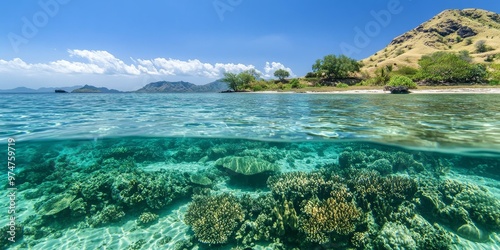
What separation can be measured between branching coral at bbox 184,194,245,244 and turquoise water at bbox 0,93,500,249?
1.4 inches

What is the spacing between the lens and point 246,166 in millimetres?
10258

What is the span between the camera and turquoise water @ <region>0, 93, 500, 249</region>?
658 centimetres

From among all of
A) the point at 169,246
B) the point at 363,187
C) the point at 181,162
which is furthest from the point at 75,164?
the point at 363,187

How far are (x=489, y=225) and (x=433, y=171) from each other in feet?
17.3

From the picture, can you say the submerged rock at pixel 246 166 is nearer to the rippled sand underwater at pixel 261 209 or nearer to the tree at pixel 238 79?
the rippled sand underwater at pixel 261 209

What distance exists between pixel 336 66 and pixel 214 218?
262ft

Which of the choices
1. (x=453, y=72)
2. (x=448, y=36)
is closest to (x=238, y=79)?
(x=453, y=72)

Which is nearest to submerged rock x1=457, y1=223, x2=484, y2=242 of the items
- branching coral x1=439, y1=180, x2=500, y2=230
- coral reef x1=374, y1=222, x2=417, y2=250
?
branching coral x1=439, y1=180, x2=500, y2=230

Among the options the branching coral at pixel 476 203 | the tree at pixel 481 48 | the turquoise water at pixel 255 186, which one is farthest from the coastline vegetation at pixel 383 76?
the branching coral at pixel 476 203

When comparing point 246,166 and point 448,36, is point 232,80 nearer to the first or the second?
point 246,166

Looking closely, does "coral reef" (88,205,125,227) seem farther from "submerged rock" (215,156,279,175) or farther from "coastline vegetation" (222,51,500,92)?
"coastline vegetation" (222,51,500,92)

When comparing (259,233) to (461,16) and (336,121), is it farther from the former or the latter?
(461,16)

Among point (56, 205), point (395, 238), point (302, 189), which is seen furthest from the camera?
point (56, 205)

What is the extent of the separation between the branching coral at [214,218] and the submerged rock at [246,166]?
2218 mm
